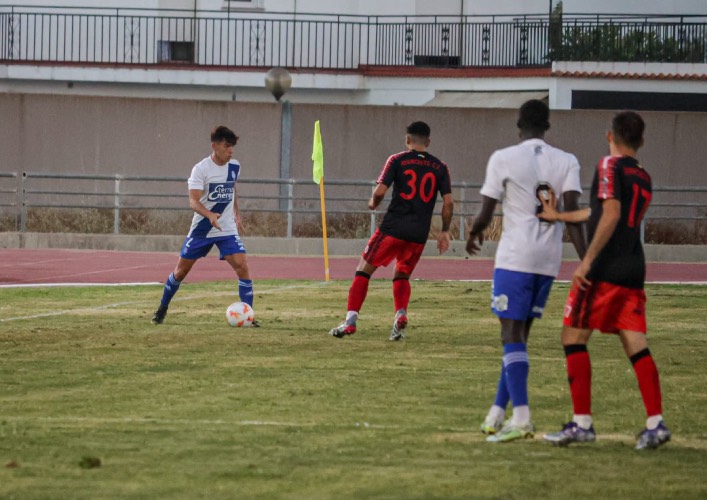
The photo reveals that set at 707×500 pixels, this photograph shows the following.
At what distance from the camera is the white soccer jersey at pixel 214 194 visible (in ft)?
48.4

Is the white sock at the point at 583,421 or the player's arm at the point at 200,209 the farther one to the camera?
the player's arm at the point at 200,209

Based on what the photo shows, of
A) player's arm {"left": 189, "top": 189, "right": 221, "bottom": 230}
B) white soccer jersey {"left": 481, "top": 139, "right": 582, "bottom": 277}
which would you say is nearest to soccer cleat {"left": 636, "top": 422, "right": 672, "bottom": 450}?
white soccer jersey {"left": 481, "top": 139, "right": 582, "bottom": 277}

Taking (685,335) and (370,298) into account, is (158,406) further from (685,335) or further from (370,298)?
(370,298)

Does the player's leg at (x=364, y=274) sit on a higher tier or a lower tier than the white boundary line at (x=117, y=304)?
higher

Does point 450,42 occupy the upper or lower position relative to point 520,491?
upper

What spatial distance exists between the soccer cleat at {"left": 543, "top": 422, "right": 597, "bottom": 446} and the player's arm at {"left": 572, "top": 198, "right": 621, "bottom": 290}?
801 mm

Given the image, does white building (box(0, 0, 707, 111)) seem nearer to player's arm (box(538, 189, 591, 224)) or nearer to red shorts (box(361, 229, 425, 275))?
red shorts (box(361, 229, 425, 275))

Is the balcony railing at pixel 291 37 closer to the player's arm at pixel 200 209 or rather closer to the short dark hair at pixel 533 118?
the player's arm at pixel 200 209

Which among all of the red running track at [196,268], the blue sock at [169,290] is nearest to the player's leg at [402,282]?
the blue sock at [169,290]

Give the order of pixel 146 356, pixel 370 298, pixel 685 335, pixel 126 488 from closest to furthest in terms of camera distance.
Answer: pixel 126 488, pixel 146 356, pixel 685 335, pixel 370 298

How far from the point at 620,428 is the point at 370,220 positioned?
20.2 m

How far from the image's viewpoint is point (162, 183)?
30219 mm

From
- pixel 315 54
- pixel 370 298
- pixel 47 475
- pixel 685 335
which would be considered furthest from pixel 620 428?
pixel 315 54

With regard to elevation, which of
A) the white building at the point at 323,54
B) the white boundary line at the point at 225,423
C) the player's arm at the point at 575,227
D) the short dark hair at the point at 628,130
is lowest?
the white boundary line at the point at 225,423
